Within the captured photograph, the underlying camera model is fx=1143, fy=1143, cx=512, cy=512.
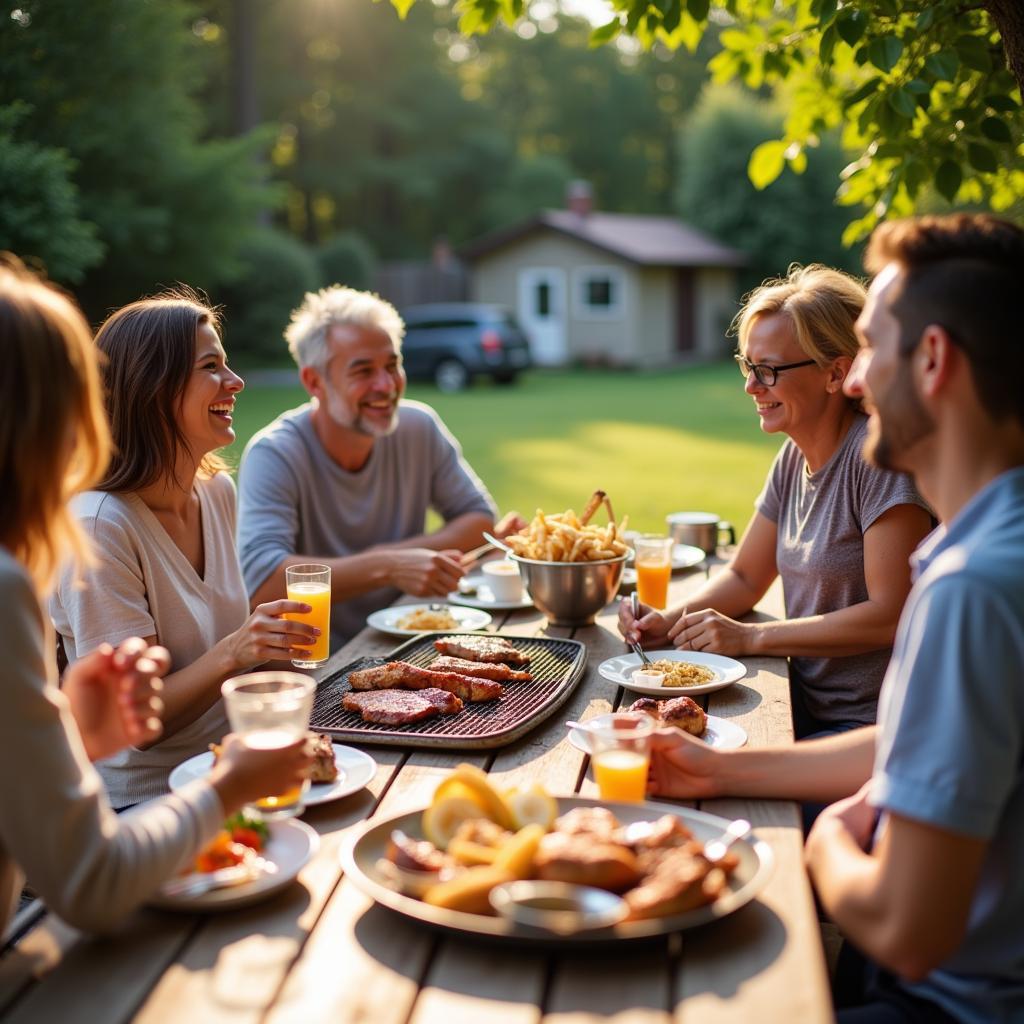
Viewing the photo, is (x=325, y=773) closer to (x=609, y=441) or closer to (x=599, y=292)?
(x=609, y=441)

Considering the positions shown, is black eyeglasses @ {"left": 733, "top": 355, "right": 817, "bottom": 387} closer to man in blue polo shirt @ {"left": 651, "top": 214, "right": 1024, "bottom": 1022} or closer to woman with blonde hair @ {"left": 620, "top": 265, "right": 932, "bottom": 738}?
woman with blonde hair @ {"left": 620, "top": 265, "right": 932, "bottom": 738}

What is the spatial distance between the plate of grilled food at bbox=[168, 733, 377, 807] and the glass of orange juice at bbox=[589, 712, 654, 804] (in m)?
0.47

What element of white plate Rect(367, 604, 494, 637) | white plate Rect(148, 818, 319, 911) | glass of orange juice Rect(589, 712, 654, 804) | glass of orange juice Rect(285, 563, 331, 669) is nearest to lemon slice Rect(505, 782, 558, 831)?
glass of orange juice Rect(589, 712, 654, 804)

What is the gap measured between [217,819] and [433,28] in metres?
38.7

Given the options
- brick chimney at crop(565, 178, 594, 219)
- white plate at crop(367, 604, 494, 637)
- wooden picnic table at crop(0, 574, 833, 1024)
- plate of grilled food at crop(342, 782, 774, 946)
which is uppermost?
brick chimney at crop(565, 178, 594, 219)

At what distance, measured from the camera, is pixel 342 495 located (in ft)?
14.9

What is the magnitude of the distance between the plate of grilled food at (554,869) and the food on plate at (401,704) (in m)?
0.61

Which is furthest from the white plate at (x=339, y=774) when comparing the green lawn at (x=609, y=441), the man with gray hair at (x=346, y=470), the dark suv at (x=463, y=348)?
the dark suv at (x=463, y=348)

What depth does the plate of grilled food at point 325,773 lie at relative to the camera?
6.99 ft

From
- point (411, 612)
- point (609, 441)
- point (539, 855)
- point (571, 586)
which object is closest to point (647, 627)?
point (571, 586)

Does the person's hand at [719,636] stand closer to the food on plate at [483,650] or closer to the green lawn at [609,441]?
the food on plate at [483,650]

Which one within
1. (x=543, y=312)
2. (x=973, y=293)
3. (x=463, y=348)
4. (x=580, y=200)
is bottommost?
(x=463, y=348)

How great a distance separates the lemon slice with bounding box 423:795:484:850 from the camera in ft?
A: 6.02

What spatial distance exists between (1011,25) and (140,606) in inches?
110
